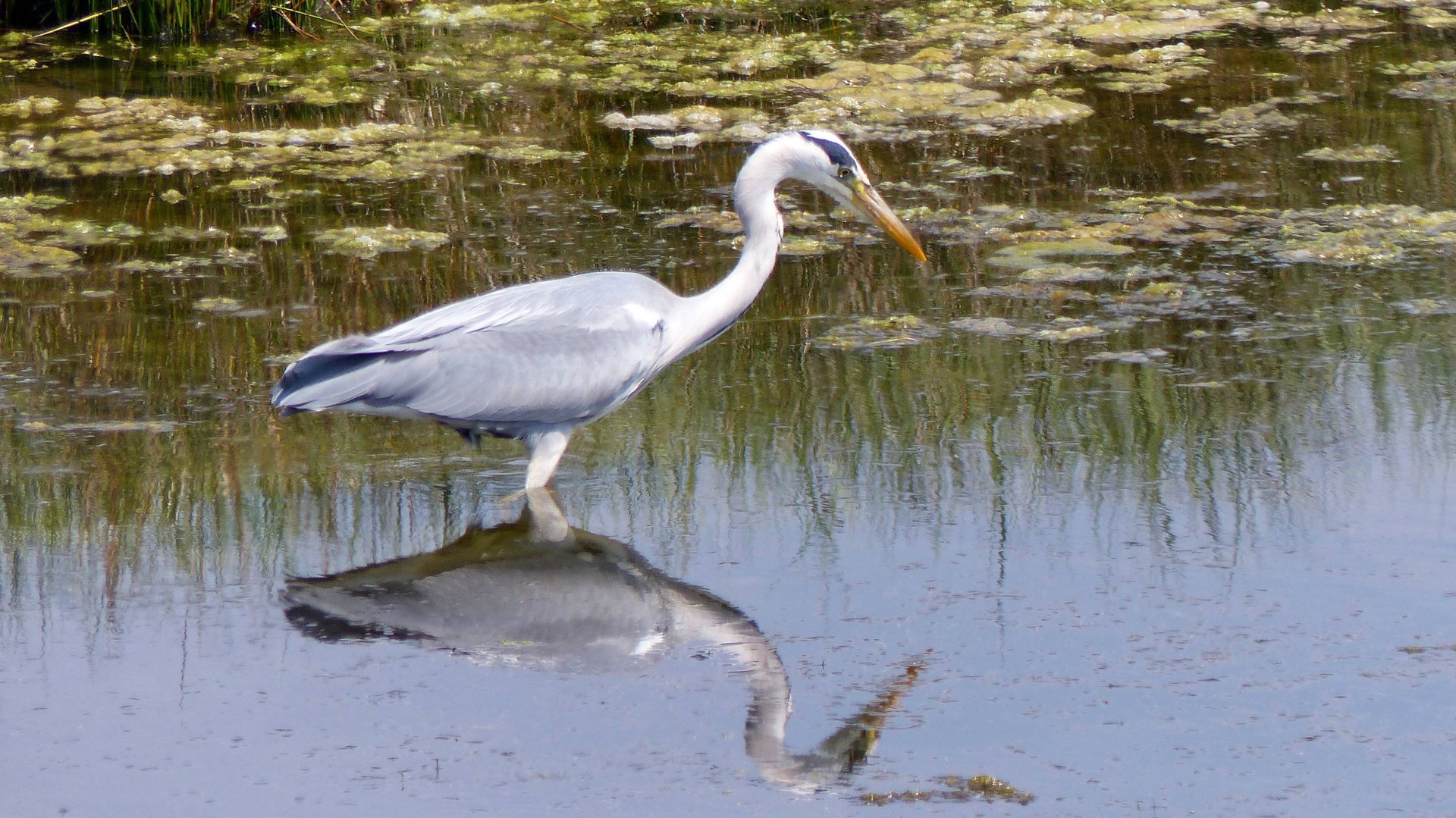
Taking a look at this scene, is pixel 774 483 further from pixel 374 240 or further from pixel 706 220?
pixel 374 240

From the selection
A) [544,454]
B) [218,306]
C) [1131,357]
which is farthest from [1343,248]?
[218,306]

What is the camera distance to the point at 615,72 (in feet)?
30.3

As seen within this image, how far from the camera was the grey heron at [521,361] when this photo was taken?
15.2ft

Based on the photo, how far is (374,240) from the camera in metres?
6.76

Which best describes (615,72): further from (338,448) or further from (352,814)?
(352,814)

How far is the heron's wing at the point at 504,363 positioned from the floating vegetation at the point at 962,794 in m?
1.86

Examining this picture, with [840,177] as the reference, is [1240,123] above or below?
above

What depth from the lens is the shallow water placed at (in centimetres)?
335

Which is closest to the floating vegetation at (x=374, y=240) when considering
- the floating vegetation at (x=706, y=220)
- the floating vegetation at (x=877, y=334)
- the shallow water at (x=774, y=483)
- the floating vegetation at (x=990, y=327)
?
the shallow water at (x=774, y=483)

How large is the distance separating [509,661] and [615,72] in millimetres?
5977

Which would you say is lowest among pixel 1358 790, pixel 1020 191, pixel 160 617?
pixel 1358 790

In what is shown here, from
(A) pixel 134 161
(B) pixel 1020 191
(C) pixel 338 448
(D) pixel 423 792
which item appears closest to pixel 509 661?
(D) pixel 423 792

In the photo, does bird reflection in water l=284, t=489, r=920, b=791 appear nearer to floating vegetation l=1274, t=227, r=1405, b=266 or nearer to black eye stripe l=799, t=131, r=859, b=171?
black eye stripe l=799, t=131, r=859, b=171

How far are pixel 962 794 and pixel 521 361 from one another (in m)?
2.05
